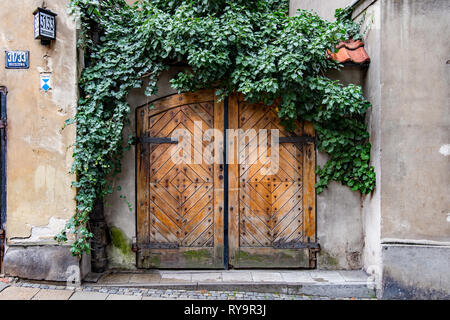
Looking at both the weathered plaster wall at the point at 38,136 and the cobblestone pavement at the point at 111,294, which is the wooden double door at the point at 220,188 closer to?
the cobblestone pavement at the point at 111,294

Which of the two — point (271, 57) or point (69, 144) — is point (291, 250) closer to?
point (271, 57)

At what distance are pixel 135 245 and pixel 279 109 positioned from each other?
105 inches

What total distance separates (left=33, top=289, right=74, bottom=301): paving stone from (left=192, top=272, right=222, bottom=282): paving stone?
1.48 m

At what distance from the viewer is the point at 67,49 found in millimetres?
4082

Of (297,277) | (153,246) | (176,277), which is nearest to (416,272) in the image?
(297,277)

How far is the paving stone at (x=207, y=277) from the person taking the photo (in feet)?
14.0

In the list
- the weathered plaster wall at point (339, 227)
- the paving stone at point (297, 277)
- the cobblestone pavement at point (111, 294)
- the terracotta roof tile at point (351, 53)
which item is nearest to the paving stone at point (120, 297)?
the cobblestone pavement at point (111, 294)

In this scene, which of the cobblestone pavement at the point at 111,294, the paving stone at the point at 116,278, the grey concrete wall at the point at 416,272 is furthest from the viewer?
the paving stone at the point at 116,278

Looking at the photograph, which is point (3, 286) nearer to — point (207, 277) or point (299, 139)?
point (207, 277)

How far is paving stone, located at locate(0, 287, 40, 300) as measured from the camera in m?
3.74

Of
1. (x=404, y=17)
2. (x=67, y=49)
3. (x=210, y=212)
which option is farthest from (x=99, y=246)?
(x=404, y=17)

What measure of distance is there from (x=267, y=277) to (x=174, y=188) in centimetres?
170

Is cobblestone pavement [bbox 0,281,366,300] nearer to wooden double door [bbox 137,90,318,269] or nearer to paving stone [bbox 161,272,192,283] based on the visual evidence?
paving stone [bbox 161,272,192,283]

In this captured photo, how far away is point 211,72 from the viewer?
4.20 m
